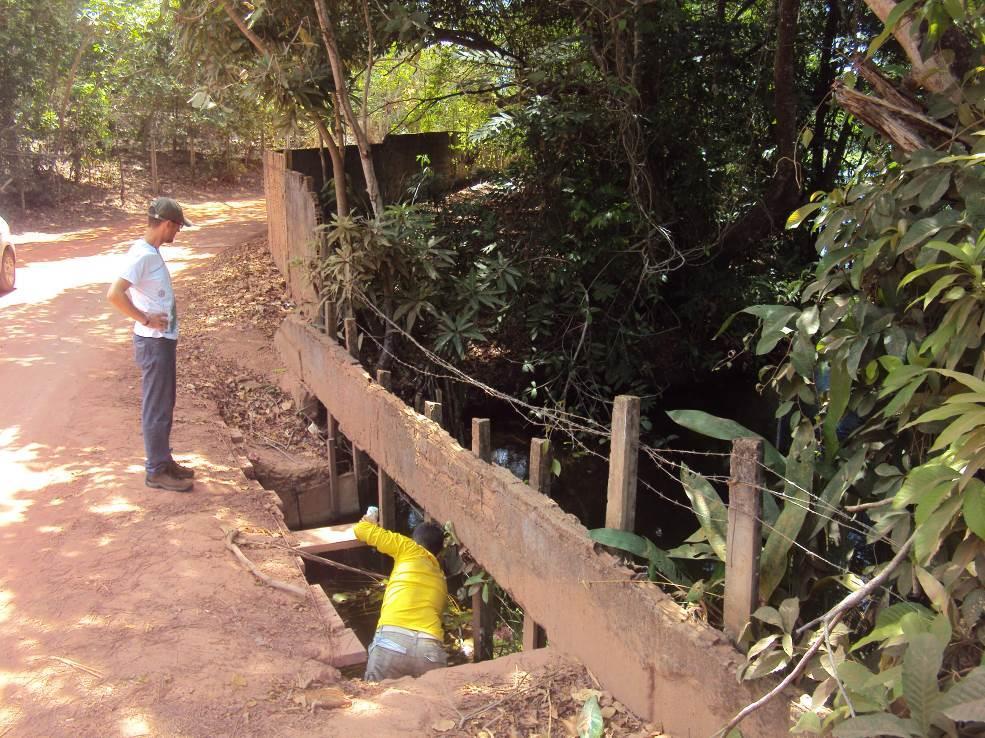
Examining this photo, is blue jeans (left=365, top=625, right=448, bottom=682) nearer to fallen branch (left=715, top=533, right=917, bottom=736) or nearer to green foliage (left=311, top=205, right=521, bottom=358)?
fallen branch (left=715, top=533, right=917, bottom=736)

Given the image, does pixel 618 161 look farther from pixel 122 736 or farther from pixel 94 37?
pixel 94 37

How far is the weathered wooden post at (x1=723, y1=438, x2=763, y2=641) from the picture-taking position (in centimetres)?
339

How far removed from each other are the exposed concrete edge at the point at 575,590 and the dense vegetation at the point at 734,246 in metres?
0.23

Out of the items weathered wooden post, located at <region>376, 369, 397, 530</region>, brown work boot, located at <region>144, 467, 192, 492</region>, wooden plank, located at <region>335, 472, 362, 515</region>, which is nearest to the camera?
brown work boot, located at <region>144, 467, 192, 492</region>

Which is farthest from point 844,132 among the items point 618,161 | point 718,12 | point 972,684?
point 972,684

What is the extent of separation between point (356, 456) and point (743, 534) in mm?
5118

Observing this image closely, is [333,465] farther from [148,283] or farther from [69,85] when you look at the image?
[69,85]

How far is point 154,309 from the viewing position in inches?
227

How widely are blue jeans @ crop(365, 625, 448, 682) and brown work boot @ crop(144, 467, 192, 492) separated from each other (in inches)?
76.6

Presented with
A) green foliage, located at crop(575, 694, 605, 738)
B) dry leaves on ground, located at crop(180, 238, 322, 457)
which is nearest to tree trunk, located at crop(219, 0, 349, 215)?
dry leaves on ground, located at crop(180, 238, 322, 457)

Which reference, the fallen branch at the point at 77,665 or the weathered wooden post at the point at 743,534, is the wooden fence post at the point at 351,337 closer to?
the fallen branch at the point at 77,665

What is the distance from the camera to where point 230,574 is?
5.35 meters

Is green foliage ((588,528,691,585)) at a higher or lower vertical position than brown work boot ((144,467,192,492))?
higher

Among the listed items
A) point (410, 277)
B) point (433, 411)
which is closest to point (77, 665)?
point (433, 411)
